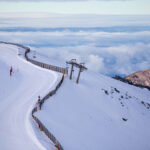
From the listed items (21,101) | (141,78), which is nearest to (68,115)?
→ (21,101)

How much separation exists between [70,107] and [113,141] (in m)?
6.81

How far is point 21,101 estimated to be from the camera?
2817cm

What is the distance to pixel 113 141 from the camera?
27.6 m

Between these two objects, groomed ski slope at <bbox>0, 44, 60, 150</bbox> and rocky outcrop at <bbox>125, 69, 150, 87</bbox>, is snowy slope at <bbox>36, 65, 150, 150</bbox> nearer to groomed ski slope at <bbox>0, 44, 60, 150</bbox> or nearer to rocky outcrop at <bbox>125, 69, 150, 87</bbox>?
groomed ski slope at <bbox>0, 44, 60, 150</bbox>

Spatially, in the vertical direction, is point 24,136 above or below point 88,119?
above

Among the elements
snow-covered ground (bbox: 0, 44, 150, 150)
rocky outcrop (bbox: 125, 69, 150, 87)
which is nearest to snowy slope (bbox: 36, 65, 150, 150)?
snow-covered ground (bbox: 0, 44, 150, 150)

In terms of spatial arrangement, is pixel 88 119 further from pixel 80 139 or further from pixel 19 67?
pixel 19 67

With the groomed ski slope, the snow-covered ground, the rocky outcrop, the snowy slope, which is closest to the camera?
the groomed ski slope

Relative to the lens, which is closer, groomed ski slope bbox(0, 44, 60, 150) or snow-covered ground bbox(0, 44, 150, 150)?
groomed ski slope bbox(0, 44, 60, 150)

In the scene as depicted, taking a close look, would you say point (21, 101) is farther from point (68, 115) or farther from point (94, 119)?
point (94, 119)

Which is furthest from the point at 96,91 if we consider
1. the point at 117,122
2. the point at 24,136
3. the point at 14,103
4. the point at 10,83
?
the point at 24,136

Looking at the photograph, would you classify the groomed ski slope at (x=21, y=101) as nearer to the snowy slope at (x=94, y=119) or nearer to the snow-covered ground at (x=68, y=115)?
the snow-covered ground at (x=68, y=115)

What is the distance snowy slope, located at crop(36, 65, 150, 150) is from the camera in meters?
24.2

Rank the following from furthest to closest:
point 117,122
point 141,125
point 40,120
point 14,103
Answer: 1. point 141,125
2. point 117,122
3. point 14,103
4. point 40,120
